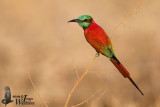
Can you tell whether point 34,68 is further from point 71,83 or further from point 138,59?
point 138,59

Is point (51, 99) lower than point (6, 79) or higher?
lower

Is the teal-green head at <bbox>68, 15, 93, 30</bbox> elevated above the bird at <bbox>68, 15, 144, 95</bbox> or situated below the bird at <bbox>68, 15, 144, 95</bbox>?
above

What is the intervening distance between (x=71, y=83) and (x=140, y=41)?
117 cm

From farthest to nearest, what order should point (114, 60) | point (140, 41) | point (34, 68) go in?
point (140, 41), point (34, 68), point (114, 60)

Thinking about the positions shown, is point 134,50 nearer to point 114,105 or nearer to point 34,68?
point 114,105

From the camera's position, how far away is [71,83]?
3.65 meters

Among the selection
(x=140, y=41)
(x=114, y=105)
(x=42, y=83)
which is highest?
(x=140, y=41)

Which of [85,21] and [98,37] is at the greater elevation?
[85,21]

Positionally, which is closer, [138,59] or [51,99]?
[51,99]

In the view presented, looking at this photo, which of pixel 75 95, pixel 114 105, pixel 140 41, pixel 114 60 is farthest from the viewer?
pixel 140 41

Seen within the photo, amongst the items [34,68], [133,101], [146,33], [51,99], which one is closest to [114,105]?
[133,101]

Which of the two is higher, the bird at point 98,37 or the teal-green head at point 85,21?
the teal-green head at point 85,21

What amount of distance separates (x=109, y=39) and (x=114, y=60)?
0.17 metres

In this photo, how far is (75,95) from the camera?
3533 mm
